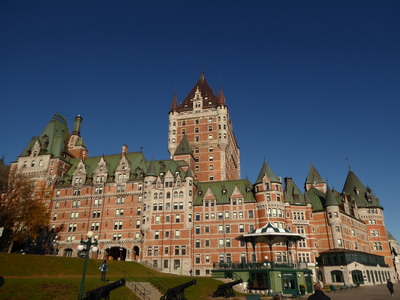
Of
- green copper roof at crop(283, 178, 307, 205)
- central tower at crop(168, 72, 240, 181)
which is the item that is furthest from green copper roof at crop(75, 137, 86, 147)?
green copper roof at crop(283, 178, 307, 205)

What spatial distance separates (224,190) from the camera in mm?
71562

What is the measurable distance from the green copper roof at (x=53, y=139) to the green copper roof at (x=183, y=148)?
29021 mm

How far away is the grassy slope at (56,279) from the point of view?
29203mm

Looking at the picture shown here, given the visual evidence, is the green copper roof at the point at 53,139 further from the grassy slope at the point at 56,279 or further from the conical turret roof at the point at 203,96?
the grassy slope at the point at 56,279

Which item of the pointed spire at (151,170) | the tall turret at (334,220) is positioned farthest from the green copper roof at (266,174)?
the pointed spire at (151,170)

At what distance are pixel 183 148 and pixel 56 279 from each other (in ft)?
172

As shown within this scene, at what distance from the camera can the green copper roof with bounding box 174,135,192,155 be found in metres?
82.8

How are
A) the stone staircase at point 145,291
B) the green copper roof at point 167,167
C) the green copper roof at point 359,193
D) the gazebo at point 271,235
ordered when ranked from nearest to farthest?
the stone staircase at point 145,291, the gazebo at point 271,235, the green copper roof at point 167,167, the green copper roof at point 359,193

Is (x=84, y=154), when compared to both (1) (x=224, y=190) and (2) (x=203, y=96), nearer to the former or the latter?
(2) (x=203, y=96)

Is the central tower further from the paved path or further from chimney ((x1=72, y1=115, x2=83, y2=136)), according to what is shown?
the paved path

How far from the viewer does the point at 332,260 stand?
6800cm

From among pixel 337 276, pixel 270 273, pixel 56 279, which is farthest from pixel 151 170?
pixel 337 276

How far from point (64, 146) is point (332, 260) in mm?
68436

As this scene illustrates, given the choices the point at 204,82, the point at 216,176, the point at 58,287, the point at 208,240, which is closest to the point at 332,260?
the point at 208,240
